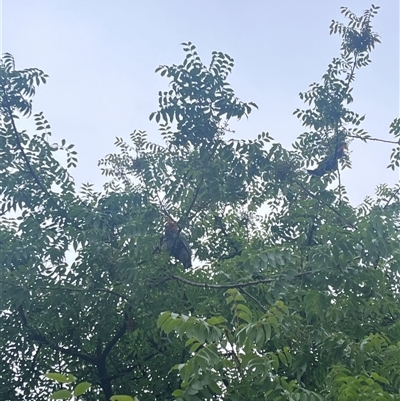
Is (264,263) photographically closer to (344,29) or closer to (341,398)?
(341,398)

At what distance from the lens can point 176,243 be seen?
5.39 metres

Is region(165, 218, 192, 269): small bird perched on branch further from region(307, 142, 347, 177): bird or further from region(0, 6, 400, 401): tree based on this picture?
region(307, 142, 347, 177): bird

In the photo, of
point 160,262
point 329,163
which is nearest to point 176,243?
point 160,262

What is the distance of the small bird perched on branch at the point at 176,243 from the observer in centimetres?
536

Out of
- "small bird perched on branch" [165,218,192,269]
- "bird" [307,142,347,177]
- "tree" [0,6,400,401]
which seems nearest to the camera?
"tree" [0,6,400,401]

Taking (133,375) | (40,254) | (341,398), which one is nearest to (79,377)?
(133,375)

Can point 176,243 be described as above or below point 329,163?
below

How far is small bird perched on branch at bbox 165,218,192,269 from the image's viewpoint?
17.6 feet

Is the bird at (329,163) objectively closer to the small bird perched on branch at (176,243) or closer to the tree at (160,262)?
the tree at (160,262)

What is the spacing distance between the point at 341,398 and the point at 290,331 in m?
1.33

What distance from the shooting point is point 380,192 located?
22.0ft

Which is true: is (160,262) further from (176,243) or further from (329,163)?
(329,163)

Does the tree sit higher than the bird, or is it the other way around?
the bird

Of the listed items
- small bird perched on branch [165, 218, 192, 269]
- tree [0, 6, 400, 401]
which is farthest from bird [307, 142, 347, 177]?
small bird perched on branch [165, 218, 192, 269]
